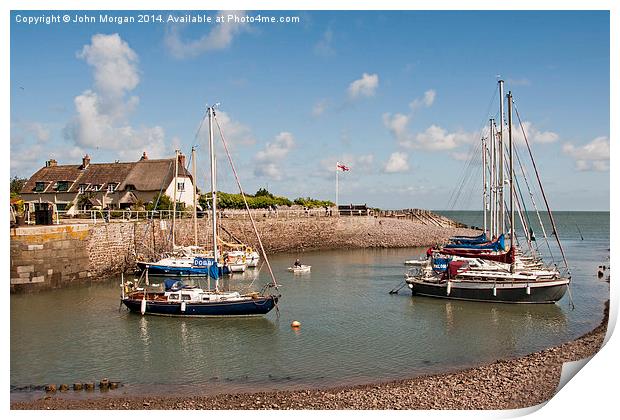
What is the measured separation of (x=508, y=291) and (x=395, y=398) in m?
14.7

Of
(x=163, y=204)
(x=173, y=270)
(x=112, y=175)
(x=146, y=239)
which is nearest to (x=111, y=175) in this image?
(x=112, y=175)

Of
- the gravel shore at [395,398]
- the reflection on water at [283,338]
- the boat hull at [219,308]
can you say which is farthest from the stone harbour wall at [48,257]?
the gravel shore at [395,398]

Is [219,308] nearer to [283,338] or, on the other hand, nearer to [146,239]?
[283,338]

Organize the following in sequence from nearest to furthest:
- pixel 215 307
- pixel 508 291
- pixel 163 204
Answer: pixel 215 307 → pixel 508 291 → pixel 163 204

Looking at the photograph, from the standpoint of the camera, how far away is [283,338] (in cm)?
2264

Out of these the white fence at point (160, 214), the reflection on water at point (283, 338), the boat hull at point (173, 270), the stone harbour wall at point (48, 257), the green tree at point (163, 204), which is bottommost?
the reflection on water at point (283, 338)

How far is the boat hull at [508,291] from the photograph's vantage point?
27812mm

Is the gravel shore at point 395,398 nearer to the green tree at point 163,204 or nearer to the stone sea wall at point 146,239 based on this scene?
the stone sea wall at point 146,239

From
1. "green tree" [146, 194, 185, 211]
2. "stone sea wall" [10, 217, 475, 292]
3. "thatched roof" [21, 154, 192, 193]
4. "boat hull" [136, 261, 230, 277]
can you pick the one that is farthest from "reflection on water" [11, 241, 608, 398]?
"thatched roof" [21, 154, 192, 193]

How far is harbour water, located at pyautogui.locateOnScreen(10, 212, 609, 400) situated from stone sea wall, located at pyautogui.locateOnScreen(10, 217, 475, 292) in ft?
4.98

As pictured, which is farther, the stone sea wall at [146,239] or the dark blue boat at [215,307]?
the stone sea wall at [146,239]

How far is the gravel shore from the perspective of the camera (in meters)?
15.0

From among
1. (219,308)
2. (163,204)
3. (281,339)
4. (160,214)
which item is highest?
(163,204)

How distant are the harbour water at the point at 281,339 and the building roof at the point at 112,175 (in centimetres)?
2446
